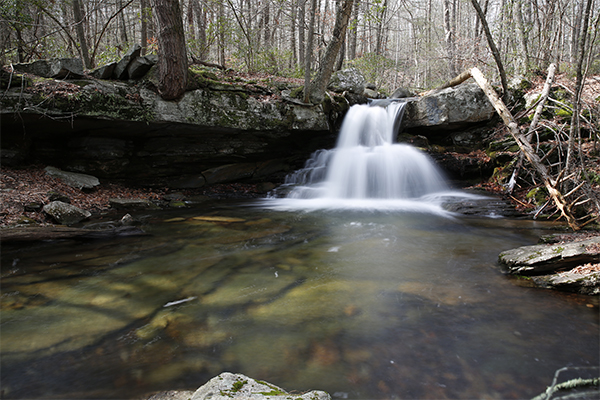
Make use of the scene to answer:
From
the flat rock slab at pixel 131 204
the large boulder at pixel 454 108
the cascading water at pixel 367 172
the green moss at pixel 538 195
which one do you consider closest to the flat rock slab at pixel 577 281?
the green moss at pixel 538 195

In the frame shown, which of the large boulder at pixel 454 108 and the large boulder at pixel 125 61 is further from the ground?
the large boulder at pixel 125 61

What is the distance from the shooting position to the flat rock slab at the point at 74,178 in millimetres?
8285

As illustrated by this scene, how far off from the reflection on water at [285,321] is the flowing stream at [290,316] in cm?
2

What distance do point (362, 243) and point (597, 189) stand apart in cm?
471

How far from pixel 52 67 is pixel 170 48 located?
2.77 m

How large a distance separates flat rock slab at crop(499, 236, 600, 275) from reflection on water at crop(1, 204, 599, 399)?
1.10 ft

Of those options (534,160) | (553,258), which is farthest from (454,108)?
(553,258)

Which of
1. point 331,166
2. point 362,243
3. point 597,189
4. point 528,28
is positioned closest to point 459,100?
point 528,28

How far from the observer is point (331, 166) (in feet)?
36.8

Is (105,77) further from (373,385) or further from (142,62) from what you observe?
(373,385)

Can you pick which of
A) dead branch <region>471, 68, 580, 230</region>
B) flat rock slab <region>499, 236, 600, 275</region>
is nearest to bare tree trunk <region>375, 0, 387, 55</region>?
dead branch <region>471, 68, 580, 230</region>

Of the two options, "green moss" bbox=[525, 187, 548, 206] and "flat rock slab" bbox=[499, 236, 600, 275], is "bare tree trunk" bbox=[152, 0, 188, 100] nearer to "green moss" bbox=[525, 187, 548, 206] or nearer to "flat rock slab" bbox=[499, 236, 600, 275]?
"flat rock slab" bbox=[499, 236, 600, 275]

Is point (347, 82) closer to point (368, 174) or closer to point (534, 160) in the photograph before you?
point (368, 174)

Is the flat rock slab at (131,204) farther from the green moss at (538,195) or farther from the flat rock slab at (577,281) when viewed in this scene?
the green moss at (538,195)
